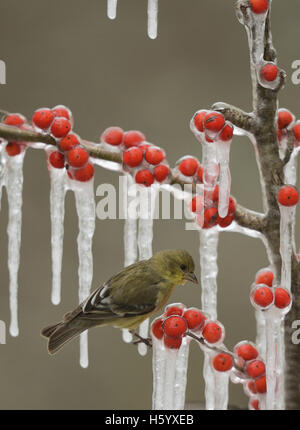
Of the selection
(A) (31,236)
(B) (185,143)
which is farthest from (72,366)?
(B) (185,143)

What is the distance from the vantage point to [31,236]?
0.96m

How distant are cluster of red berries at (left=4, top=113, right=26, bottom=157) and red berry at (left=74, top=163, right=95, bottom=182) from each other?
5 centimetres

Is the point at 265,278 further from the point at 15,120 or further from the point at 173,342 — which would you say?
the point at 15,120

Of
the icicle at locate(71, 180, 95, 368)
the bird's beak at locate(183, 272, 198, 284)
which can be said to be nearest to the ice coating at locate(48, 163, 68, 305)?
the icicle at locate(71, 180, 95, 368)

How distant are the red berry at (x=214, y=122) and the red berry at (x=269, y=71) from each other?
6 cm

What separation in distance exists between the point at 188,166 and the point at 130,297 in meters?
0.12

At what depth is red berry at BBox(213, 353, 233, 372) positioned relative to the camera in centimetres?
51

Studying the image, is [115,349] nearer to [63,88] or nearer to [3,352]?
[3,352]

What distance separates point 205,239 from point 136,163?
8cm

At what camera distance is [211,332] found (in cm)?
51

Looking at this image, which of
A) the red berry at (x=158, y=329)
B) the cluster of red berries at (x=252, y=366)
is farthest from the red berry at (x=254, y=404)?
the red berry at (x=158, y=329)

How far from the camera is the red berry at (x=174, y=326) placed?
489 millimetres

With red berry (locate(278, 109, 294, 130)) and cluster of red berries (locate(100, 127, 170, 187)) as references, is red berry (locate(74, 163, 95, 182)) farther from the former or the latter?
red berry (locate(278, 109, 294, 130))

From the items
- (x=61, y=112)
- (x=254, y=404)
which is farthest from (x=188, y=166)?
(x=254, y=404)
